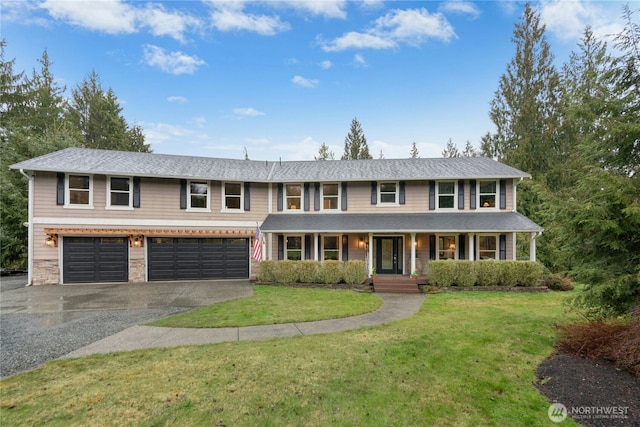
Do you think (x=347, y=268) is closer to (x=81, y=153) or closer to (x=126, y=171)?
(x=126, y=171)

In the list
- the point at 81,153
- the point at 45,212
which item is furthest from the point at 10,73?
the point at 45,212

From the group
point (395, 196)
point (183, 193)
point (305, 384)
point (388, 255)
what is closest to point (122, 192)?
point (183, 193)

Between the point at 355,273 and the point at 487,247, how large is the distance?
23.2 ft

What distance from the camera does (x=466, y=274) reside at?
11.5 metres

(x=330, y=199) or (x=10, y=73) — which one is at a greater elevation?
(x=10, y=73)

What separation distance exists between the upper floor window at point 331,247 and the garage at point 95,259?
31.9 feet

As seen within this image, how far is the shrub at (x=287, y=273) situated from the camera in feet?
40.9

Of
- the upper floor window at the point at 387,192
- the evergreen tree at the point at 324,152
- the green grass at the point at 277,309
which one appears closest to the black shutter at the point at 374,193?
the upper floor window at the point at 387,192

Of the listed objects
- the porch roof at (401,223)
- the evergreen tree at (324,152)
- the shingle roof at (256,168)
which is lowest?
the porch roof at (401,223)

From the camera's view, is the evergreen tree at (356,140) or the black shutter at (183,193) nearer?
the black shutter at (183,193)

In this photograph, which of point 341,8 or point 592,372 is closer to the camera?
point 592,372

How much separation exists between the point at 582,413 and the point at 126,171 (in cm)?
1619

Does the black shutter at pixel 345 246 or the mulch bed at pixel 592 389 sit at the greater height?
the black shutter at pixel 345 246

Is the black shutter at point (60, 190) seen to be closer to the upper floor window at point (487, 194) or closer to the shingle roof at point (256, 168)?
the shingle roof at point (256, 168)
